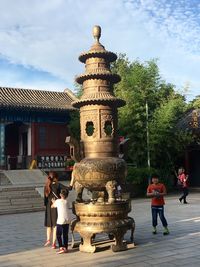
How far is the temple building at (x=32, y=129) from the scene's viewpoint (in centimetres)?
2422

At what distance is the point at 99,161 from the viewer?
796cm

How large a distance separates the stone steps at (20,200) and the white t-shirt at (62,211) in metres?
7.79

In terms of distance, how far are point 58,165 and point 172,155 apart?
7185 millimetres

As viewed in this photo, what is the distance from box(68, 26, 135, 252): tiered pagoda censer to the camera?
25.3 ft

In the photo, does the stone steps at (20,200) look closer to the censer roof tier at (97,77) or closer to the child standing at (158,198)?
the child standing at (158,198)

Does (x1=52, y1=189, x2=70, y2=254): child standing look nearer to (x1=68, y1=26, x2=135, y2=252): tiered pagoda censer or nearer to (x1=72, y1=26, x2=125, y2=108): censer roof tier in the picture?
(x1=68, y1=26, x2=135, y2=252): tiered pagoda censer

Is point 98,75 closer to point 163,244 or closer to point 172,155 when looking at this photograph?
point 163,244

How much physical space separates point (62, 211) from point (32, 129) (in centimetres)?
1759

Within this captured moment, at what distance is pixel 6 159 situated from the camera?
25.6m

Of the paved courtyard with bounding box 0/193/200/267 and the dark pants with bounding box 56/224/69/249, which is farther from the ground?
the dark pants with bounding box 56/224/69/249

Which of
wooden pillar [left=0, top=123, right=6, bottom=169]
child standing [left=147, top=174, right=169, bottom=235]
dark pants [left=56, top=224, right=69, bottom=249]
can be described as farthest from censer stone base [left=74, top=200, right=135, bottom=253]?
wooden pillar [left=0, top=123, right=6, bottom=169]

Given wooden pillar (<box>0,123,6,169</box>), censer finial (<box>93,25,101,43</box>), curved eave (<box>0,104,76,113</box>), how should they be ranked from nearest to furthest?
censer finial (<box>93,25,101,43</box>), curved eave (<box>0,104,76,113</box>), wooden pillar (<box>0,123,6,169</box>)

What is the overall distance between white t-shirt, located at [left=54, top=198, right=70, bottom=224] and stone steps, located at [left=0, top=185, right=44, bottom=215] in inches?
307

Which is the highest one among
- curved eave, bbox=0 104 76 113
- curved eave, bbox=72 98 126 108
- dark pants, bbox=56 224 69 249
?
curved eave, bbox=0 104 76 113
